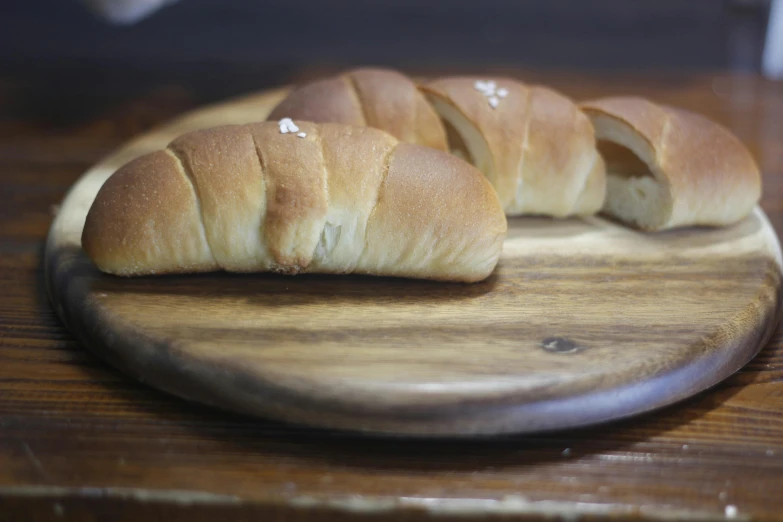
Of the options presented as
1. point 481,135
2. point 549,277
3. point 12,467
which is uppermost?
point 481,135

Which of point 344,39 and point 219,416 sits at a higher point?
point 344,39

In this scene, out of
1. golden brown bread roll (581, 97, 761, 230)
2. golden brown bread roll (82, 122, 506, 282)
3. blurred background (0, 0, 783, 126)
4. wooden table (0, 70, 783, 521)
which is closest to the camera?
wooden table (0, 70, 783, 521)

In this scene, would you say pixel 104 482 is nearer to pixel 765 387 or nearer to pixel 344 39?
pixel 765 387

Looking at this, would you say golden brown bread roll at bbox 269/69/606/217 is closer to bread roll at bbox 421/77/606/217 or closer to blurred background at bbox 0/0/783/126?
bread roll at bbox 421/77/606/217

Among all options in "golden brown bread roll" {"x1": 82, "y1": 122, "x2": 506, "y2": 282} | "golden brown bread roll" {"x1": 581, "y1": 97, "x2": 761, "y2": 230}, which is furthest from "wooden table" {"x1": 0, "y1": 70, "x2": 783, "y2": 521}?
"golden brown bread roll" {"x1": 581, "y1": 97, "x2": 761, "y2": 230}

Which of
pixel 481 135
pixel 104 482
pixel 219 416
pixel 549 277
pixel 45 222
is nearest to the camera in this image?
pixel 104 482

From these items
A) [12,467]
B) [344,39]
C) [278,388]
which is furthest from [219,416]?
[344,39]
